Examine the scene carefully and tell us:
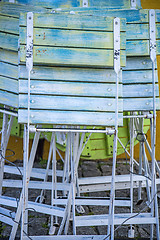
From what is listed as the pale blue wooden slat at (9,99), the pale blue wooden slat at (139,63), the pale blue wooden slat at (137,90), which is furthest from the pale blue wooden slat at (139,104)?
the pale blue wooden slat at (9,99)

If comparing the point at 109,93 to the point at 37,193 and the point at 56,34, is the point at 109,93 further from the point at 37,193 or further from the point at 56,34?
the point at 37,193

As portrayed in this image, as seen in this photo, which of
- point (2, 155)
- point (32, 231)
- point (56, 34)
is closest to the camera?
point (56, 34)

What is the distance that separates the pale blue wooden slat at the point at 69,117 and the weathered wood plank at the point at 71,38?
396 millimetres

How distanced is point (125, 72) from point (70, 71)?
0.50 meters

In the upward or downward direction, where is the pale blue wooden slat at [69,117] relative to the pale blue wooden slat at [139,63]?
downward

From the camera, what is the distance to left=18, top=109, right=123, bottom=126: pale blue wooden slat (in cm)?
222

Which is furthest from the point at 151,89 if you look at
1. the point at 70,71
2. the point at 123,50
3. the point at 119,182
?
the point at 119,182

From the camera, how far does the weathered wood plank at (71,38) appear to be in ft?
7.24

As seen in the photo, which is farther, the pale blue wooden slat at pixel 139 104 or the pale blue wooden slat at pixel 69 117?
the pale blue wooden slat at pixel 139 104

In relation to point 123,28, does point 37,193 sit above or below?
below

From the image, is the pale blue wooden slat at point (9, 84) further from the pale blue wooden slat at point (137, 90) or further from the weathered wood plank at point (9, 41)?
the pale blue wooden slat at point (137, 90)

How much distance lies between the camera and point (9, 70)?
249 centimetres

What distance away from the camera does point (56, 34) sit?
2219mm

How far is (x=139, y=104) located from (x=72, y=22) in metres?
Result: 0.74
